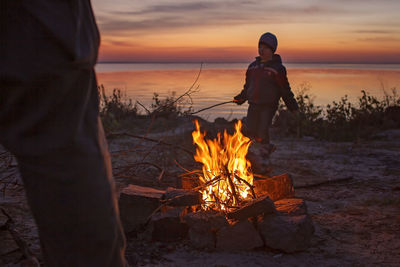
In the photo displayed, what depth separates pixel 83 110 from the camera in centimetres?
124

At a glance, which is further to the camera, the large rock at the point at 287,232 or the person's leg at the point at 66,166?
the large rock at the point at 287,232

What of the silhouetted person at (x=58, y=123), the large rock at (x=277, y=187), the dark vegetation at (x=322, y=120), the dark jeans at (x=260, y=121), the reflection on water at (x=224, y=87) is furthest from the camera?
the reflection on water at (x=224, y=87)

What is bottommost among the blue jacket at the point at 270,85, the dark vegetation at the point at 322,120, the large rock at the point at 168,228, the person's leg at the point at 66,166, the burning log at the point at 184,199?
the large rock at the point at 168,228

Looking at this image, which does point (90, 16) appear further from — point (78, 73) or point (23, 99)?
point (23, 99)

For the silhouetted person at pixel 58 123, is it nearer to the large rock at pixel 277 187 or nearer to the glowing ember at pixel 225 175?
the glowing ember at pixel 225 175

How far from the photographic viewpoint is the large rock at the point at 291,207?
3.74 m

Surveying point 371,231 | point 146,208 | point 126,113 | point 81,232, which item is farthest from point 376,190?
point 126,113

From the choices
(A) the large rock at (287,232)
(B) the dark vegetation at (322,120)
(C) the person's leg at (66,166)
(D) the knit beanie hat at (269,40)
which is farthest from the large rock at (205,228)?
(B) the dark vegetation at (322,120)

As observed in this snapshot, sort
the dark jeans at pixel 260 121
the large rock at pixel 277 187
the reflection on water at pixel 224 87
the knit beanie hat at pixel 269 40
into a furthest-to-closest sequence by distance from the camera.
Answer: the reflection on water at pixel 224 87
the dark jeans at pixel 260 121
the knit beanie hat at pixel 269 40
the large rock at pixel 277 187

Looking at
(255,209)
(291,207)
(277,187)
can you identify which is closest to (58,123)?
(255,209)

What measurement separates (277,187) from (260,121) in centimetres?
245

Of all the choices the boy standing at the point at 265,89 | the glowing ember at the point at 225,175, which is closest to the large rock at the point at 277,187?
the glowing ember at the point at 225,175

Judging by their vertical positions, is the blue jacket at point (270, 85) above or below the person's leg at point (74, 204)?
above

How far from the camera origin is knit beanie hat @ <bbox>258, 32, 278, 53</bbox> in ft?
21.0
